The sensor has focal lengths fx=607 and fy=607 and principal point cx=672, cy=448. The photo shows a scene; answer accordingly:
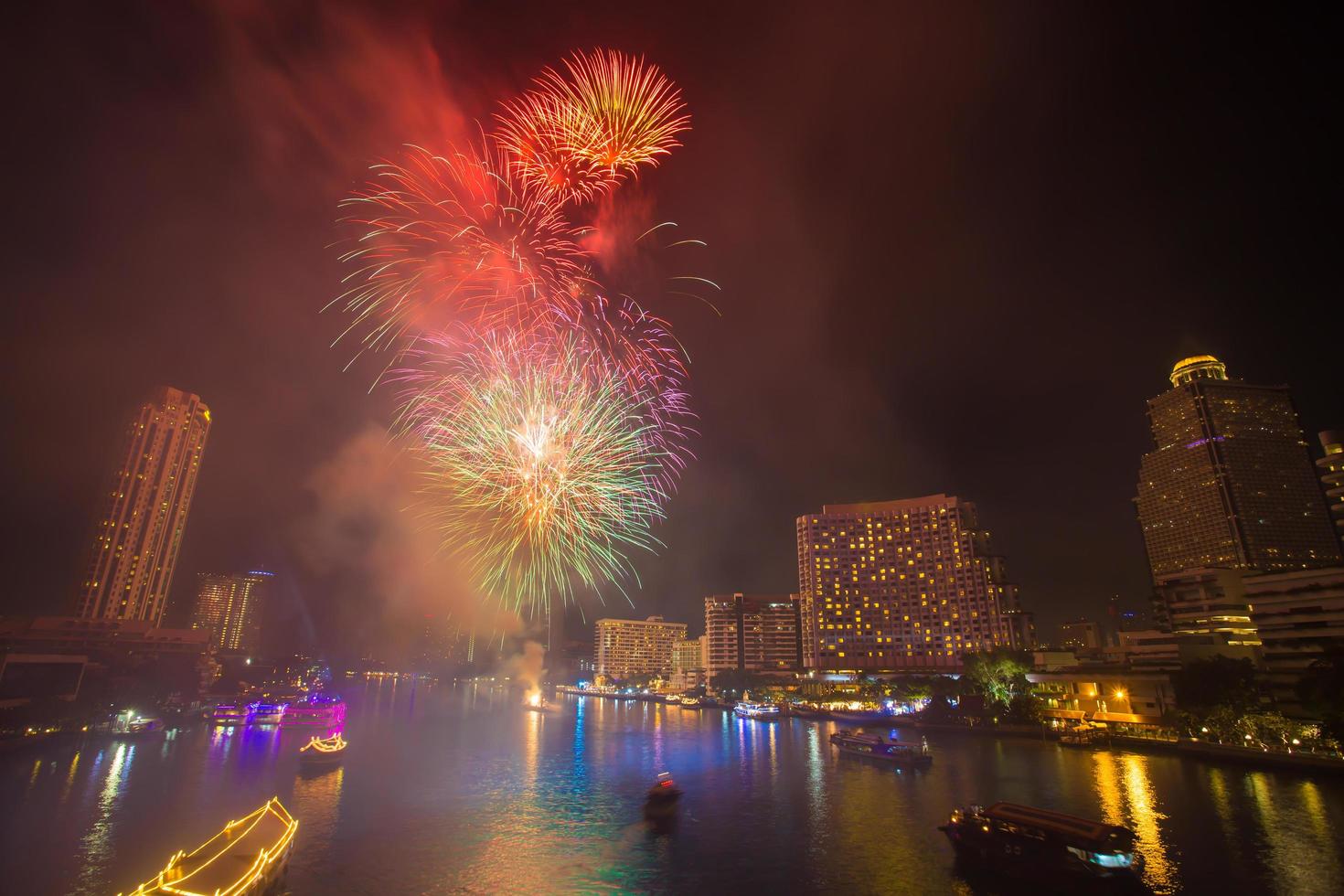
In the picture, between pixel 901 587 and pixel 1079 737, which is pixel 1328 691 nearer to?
pixel 1079 737

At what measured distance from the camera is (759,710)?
101 meters

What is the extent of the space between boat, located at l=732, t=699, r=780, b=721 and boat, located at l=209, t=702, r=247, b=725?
7222 centimetres

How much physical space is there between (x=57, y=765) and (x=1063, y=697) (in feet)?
313

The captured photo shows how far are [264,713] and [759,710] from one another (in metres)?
71.8

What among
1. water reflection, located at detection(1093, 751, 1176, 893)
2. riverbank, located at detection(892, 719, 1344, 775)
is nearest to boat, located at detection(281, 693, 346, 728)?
riverbank, located at detection(892, 719, 1344, 775)

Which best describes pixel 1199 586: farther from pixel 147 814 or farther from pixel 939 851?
pixel 147 814

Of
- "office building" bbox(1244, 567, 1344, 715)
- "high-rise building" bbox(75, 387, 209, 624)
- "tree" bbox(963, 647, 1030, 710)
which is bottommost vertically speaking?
"tree" bbox(963, 647, 1030, 710)

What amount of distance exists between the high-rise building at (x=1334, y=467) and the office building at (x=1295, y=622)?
35.4 m

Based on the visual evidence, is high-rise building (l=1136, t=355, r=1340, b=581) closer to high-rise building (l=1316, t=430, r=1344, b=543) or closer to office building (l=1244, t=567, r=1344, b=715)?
high-rise building (l=1316, t=430, r=1344, b=543)

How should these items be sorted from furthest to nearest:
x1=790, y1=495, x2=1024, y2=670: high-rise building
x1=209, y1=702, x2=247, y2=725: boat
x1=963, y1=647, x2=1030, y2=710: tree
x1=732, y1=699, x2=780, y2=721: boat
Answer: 1. x1=790, y1=495, x2=1024, y2=670: high-rise building
2. x1=732, y1=699, x2=780, y2=721: boat
3. x1=963, y1=647, x2=1030, y2=710: tree
4. x1=209, y1=702, x2=247, y2=725: boat

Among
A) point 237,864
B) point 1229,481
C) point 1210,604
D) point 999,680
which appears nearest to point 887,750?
point 999,680

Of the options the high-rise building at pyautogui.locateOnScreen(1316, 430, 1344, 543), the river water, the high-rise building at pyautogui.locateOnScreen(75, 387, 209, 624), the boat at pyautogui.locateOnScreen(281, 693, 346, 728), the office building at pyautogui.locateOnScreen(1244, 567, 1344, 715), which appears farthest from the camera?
the high-rise building at pyautogui.locateOnScreen(75, 387, 209, 624)

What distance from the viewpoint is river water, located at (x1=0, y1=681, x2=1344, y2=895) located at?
Answer: 23516 millimetres

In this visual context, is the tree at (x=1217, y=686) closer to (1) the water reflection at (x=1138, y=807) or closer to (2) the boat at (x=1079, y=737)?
(2) the boat at (x=1079, y=737)
